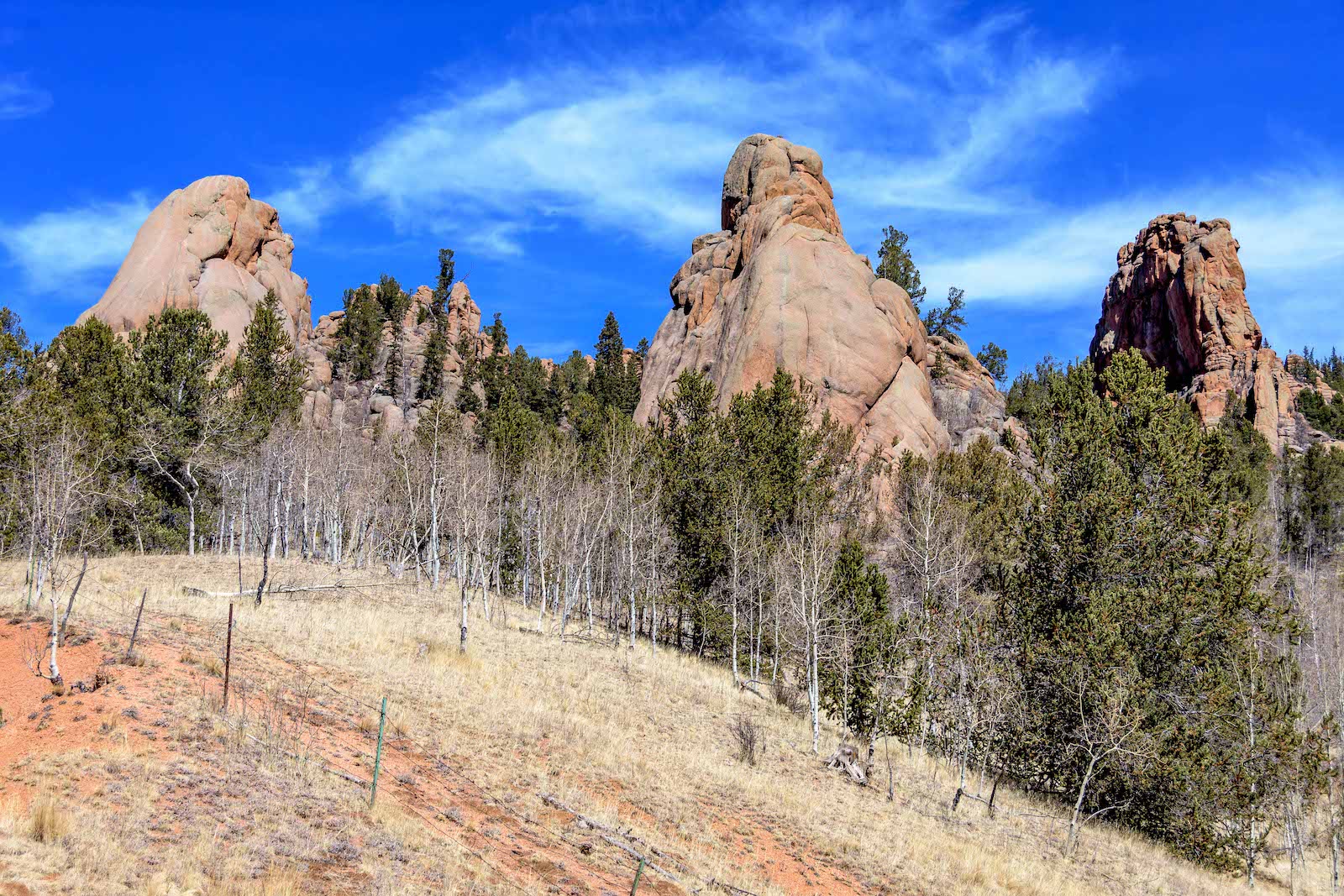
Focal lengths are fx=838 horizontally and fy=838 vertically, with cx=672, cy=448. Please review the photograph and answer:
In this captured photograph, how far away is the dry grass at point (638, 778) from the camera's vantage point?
15.6m

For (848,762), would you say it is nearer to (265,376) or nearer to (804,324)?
(804,324)

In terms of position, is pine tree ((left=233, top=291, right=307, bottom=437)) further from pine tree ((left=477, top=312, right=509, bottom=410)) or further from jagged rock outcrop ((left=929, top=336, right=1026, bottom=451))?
jagged rock outcrop ((left=929, top=336, right=1026, bottom=451))

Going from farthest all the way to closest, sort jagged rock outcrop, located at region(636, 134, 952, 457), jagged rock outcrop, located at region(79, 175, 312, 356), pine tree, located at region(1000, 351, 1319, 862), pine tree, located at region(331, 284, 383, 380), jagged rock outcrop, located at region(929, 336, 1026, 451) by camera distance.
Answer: pine tree, located at region(331, 284, 383, 380)
jagged rock outcrop, located at region(79, 175, 312, 356)
jagged rock outcrop, located at region(929, 336, 1026, 451)
jagged rock outcrop, located at region(636, 134, 952, 457)
pine tree, located at region(1000, 351, 1319, 862)

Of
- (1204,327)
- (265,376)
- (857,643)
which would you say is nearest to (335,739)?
(857,643)

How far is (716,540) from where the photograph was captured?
3981 centimetres

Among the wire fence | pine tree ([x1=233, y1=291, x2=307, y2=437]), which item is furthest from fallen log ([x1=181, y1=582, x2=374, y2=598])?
pine tree ([x1=233, y1=291, x2=307, y2=437])

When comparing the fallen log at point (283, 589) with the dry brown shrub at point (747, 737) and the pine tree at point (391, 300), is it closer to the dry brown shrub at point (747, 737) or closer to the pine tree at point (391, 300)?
the dry brown shrub at point (747, 737)

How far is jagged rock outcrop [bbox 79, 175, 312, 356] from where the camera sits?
75.9 metres

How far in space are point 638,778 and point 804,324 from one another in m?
44.8

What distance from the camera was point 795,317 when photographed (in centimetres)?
5962

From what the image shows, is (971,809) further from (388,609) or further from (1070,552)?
(388,609)

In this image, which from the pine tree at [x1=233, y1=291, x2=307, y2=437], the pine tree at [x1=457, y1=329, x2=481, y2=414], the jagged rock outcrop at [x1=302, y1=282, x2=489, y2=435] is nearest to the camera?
the pine tree at [x1=233, y1=291, x2=307, y2=437]

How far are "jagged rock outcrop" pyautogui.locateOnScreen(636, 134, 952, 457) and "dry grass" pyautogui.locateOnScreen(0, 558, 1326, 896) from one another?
2719 cm

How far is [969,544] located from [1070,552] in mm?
11892
